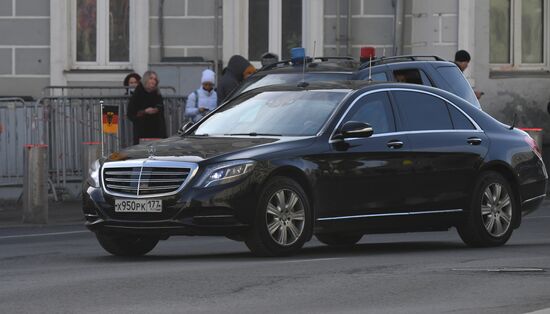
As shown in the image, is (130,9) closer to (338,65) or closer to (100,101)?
(100,101)

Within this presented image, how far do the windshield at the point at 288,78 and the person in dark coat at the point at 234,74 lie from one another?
3.41 meters

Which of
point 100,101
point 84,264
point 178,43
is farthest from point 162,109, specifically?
point 84,264

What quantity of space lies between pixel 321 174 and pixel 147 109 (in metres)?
9.51

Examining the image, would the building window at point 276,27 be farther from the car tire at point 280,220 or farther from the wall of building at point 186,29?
the car tire at point 280,220

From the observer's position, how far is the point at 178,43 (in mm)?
27422

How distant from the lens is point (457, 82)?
19219 millimetres

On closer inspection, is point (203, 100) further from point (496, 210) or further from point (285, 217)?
point (285, 217)

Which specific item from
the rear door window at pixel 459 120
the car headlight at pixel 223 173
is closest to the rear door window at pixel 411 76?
the rear door window at pixel 459 120

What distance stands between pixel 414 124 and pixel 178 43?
12409 mm

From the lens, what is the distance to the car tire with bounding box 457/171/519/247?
50.9ft

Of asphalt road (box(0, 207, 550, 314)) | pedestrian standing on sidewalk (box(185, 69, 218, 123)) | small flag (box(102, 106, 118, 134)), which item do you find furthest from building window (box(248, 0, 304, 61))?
asphalt road (box(0, 207, 550, 314))

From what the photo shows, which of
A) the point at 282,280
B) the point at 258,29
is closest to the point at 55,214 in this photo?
the point at 258,29

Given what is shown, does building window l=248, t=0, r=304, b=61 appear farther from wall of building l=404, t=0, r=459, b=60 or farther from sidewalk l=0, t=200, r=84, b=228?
sidewalk l=0, t=200, r=84, b=228

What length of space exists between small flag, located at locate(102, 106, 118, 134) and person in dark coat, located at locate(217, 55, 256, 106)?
213 centimetres
